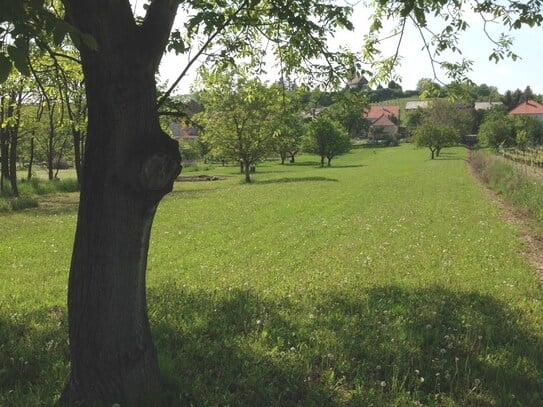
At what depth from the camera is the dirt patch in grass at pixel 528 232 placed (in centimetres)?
1112

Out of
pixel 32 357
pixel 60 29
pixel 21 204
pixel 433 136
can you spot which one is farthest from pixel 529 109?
pixel 60 29

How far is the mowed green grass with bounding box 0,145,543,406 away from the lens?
438cm

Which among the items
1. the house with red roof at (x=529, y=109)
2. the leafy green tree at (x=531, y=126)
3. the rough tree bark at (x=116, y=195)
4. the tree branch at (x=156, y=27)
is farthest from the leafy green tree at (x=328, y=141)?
the house with red roof at (x=529, y=109)

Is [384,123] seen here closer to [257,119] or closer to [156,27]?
[257,119]

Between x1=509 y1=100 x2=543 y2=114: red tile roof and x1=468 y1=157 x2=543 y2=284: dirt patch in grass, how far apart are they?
458 ft

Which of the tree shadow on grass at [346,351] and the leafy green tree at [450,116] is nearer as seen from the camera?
the tree shadow on grass at [346,351]

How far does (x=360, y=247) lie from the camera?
1247cm

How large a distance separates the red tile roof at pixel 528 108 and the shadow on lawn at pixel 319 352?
15993 centimetres

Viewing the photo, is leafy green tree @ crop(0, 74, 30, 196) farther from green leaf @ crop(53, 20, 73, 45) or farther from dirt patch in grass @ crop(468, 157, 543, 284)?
green leaf @ crop(53, 20, 73, 45)

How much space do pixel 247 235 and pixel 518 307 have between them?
9.24m

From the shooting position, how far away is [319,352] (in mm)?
5066

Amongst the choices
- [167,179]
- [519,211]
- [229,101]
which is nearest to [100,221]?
[167,179]

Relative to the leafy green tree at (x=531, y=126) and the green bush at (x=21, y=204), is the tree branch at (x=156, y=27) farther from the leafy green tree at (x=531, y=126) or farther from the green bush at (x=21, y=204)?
the leafy green tree at (x=531, y=126)

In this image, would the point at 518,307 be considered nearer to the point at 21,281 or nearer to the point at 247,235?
the point at 21,281
